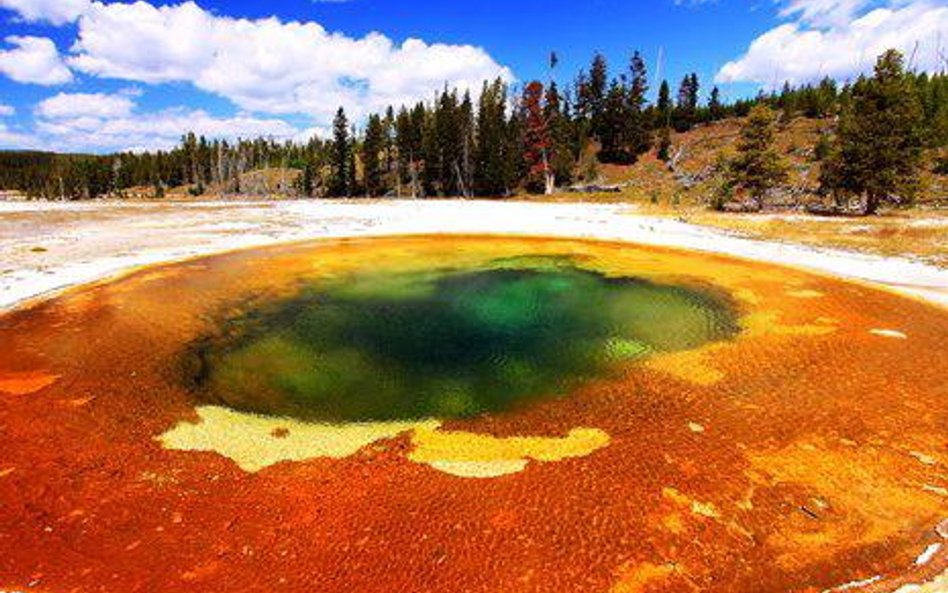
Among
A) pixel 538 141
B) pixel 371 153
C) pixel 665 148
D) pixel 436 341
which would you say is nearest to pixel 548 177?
pixel 538 141

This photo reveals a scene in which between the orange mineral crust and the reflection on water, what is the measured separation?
628mm

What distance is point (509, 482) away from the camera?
6.99 metres

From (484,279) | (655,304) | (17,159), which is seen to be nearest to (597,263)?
(484,279)

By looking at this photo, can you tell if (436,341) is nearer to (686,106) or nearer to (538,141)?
(538,141)

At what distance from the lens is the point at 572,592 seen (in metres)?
5.23

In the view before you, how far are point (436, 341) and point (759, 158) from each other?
1196 inches

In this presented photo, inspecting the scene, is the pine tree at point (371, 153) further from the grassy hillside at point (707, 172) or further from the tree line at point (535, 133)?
the grassy hillside at point (707, 172)

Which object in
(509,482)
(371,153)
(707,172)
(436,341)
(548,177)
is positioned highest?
(371,153)

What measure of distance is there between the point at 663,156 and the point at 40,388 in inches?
2707

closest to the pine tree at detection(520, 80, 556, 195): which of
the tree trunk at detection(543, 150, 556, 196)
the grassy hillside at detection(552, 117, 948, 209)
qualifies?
the tree trunk at detection(543, 150, 556, 196)

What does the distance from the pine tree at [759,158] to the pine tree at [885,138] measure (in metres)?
4.99

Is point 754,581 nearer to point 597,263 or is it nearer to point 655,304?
point 655,304

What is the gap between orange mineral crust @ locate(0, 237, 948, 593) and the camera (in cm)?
550

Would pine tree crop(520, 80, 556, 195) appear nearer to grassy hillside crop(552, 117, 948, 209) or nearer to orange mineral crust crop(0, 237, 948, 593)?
grassy hillside crop(552, 117, 948, 209)
